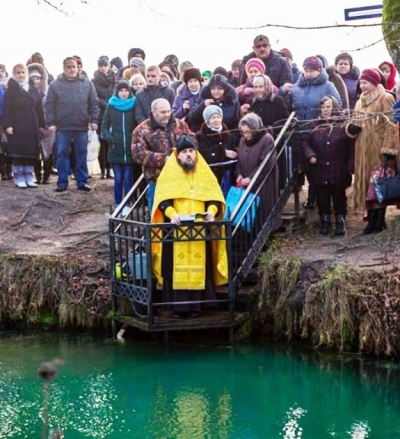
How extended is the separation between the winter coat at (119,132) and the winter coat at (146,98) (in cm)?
12

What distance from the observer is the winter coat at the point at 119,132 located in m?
10.4

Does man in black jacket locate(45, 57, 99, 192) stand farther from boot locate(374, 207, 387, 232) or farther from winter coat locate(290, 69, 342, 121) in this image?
boot locate(374, 207, 387, 232)

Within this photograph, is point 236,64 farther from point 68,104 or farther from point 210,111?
point 210,111

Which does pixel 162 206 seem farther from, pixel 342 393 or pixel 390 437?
Answer: pixel 390 437

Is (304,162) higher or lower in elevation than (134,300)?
higher

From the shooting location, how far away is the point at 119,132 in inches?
413

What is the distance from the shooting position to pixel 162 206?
8.38 meters

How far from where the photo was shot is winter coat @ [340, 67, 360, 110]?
10938 millimetres

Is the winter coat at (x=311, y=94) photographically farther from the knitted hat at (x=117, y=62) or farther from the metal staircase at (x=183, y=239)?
the knitted hat at (x=117, y=62)

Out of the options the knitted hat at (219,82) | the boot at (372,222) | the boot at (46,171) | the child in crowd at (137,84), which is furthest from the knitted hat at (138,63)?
the boot at (372,222)

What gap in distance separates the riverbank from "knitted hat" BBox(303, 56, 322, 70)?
5.60 ft

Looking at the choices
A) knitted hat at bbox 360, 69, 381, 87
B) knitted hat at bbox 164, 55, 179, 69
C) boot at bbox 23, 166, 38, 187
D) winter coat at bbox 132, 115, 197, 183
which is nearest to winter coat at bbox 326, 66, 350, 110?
knitted hat at bbox 360, 69, 381, 87

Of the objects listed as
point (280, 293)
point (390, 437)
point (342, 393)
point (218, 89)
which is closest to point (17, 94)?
point (218, 89)

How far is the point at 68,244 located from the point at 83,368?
2326 mm
